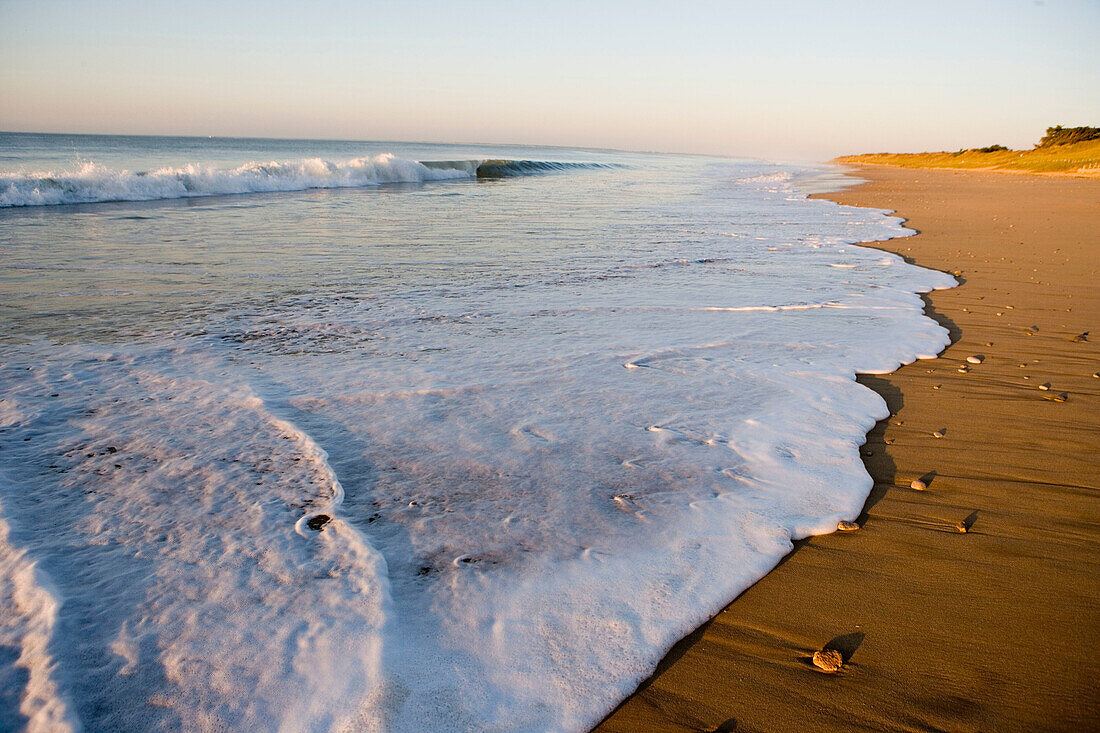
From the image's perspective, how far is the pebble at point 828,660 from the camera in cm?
163

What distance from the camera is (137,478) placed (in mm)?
2447

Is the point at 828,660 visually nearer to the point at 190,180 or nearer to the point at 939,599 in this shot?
the point at 939,599

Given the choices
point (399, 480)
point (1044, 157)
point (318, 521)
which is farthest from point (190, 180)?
point (1044, 157)

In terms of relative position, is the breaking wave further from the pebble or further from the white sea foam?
the pebble

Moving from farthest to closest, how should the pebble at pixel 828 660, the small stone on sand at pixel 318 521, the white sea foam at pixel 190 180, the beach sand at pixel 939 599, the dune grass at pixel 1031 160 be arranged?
the dune grass at pixel 1031 160 → the white sea foam at pixel 190 180 → the small stone on sand at pixel 318 521 → the pebble at pixel 828 660 → the beach sand at pixel 939 599


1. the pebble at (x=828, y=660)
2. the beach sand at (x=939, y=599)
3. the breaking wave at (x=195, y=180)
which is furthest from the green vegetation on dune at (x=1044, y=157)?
the pebble at (x=828, y=660)

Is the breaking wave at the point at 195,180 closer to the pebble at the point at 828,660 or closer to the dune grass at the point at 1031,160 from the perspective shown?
the pebble at the point at 828,660

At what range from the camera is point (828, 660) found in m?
1.65

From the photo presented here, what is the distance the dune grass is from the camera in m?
30.4

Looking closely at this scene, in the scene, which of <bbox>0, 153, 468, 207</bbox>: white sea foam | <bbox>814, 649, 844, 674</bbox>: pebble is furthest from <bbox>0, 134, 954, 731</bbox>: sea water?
<bbox>0, 153, 468, 207</bbox>: white sea foam

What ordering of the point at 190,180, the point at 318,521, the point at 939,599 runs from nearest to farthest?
the point at 939,599, the point at 318,521, the point at 190,180

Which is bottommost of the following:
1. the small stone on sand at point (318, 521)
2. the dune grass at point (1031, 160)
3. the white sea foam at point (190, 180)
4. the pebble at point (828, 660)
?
the pebble at point (828, 660)

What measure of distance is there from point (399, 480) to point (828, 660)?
1593 millimetres

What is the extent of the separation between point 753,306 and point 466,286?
2.54 m
